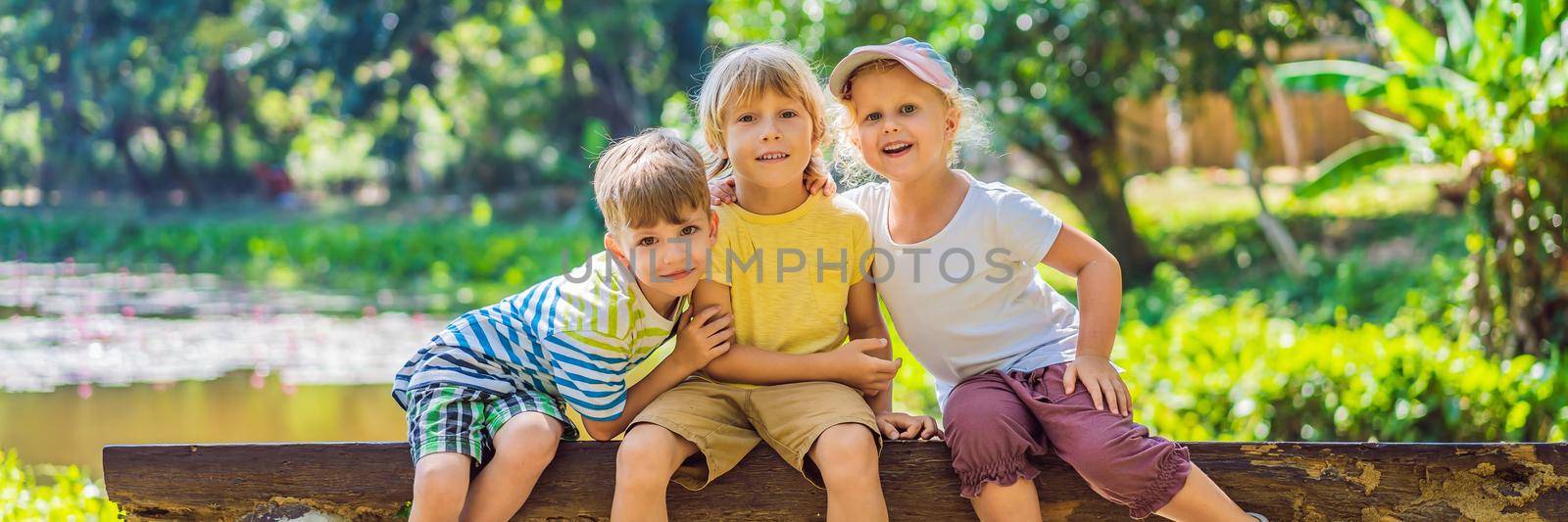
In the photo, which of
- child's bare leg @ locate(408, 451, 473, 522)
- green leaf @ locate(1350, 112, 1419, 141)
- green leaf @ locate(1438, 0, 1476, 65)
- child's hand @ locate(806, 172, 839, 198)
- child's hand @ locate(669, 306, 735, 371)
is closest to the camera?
child's bare leg @ locate(408, 451, 473, 522)

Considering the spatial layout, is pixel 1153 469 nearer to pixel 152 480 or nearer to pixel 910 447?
pixel 910 447

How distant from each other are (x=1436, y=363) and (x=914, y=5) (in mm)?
4358

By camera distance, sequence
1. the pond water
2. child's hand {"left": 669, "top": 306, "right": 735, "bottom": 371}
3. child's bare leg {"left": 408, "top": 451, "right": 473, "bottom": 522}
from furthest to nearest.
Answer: the pond water → child's hand {"left": 669, "top": 306, "right": 735, "bottom": 371} → child's bare leg {"left": 408, "top": 451, "right": 473, "bottom": 522}

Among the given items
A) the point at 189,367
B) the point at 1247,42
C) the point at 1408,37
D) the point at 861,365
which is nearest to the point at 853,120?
the point at 861,365

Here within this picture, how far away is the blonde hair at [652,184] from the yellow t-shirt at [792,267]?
0.49 feet

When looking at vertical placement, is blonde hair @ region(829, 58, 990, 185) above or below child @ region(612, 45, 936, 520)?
above

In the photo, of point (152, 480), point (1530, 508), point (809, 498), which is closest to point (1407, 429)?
point (1530, 508)

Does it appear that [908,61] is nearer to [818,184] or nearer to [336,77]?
[818,184]

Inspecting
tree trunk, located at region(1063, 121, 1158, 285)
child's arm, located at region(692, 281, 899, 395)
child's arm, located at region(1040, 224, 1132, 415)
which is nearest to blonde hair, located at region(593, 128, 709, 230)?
child's arm, located at region(692, 281, 899, 395)

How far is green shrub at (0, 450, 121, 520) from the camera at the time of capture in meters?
3.45

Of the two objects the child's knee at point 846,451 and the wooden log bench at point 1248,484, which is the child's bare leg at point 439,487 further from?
the child's knee at point 846,451

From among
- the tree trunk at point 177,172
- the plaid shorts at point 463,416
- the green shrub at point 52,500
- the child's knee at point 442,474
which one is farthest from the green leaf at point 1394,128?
the tree trunk at point 177,172

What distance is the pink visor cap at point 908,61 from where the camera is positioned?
96.9 inches

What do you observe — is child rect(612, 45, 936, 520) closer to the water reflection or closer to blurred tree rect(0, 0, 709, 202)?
the water reflection
